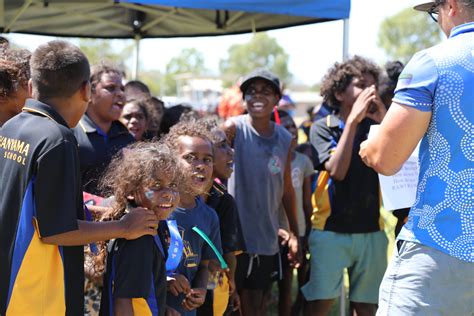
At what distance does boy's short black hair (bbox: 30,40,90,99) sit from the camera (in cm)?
267

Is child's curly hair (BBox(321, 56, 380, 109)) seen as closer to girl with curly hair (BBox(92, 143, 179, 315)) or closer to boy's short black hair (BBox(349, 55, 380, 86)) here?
boy's short black hair (BBox(349, 55, 380, 86))

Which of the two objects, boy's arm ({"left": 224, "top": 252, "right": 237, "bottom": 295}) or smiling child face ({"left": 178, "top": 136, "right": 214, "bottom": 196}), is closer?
smiling child face ({"left": 178, "top": 136, "right": 214, "bottom": 196})

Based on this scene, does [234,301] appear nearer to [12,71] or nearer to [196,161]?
[196,161]

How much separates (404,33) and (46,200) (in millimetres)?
81016

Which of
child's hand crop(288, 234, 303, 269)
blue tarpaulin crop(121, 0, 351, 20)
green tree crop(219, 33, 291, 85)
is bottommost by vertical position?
child's hand crop(288, 234, 303, 269)

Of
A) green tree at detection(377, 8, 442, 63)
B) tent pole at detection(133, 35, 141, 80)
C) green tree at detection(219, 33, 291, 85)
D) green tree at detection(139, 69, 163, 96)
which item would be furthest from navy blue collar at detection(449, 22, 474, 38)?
green tree at detection(219, 33, 291, 85)

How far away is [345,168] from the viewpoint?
4.56 meters

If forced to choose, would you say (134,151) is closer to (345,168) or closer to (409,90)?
(409,90)

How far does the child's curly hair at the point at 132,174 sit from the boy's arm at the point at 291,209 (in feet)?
5.94

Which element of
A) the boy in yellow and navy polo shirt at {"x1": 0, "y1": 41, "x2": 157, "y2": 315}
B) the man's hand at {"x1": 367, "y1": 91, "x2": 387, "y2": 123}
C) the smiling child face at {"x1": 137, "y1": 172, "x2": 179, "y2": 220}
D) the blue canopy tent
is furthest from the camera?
the blue canopy tent

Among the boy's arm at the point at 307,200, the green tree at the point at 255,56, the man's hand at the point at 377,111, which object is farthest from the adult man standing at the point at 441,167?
the green tree at the point at 255,56

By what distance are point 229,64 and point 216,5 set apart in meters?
108

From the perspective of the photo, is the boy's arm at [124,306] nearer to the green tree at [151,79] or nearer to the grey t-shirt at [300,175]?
the grey t-shirt at [300,175]

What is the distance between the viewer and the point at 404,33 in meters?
79.2
